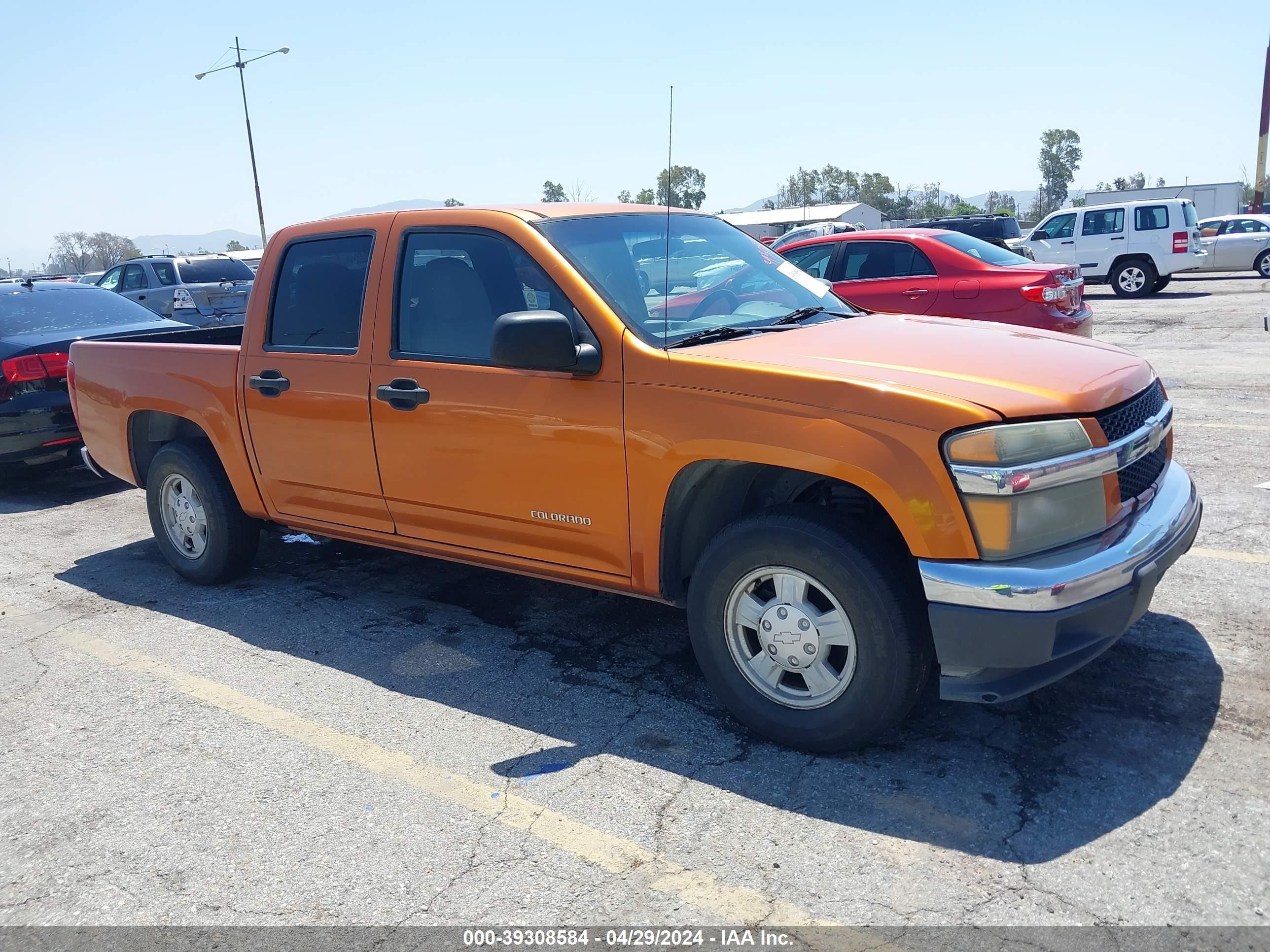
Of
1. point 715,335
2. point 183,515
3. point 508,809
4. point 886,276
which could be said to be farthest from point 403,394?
point 886,276

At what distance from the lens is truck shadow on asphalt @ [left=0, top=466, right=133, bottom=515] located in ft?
26.2

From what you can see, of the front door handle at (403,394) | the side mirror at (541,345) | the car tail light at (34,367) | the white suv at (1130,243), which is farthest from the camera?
the white suv at (1130,243)

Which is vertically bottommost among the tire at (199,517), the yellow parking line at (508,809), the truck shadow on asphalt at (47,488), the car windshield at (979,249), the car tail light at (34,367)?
the truck shadow on asphalt at (47,488)

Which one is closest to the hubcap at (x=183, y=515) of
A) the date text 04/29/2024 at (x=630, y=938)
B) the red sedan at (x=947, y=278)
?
the date text 04/29/2024 at (x=630, y=938)

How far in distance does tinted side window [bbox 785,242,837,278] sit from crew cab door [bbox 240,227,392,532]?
6947 mm

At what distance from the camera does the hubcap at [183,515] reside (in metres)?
5.52

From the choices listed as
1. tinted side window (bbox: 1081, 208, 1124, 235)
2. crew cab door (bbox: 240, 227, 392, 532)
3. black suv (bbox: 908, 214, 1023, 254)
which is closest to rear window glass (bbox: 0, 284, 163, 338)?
crew cab door (bbox: 240, 227, 392, 532)

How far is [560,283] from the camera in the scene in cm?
391

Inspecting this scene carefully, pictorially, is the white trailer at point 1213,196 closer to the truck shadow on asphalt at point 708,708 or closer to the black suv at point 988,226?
the black suv at point 988,226

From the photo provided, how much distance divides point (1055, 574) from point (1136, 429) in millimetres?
761

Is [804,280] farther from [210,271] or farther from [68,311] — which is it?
[210,271]

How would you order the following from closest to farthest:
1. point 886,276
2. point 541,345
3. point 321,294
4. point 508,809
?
point 508,809
point 541,345
point 321,294
point 886,276

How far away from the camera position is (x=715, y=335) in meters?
3.84

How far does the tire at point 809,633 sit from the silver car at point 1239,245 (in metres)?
23.0
